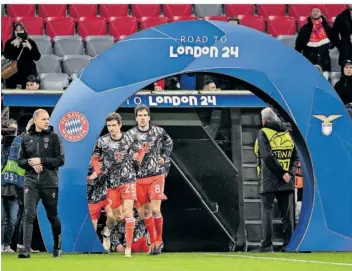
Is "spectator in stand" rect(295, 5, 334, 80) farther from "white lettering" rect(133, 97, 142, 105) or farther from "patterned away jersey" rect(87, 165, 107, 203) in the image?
"patterned away jersey" rect(87, 165, 107, 203)

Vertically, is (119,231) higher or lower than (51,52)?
lower

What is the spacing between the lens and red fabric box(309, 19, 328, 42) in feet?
51.9

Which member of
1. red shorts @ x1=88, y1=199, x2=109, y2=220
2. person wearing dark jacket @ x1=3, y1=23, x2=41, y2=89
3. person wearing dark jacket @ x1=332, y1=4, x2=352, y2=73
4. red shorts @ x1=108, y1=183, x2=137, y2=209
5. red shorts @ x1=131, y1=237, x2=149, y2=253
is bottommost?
red shorts @ x1=131, y1=237, x2=149, y2=253

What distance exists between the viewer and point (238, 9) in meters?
Answer: 18.6

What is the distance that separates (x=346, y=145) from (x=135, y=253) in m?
3.00

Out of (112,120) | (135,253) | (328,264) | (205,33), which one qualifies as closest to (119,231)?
(135,253)

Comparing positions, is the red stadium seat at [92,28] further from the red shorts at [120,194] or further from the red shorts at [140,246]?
the red shorts at [120,194]

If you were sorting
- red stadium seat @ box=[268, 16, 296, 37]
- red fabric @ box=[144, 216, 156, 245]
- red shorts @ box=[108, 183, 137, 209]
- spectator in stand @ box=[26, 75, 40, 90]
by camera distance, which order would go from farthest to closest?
1. red stadium seat @ box=[268, 16, 296, 37]
2. spectator in stand @ box=[26, 75, 40, 90]
3. red fabric @ box=[144, 216, 156, 245]
4. red shorts @ box=[108, 183, 137, 209]

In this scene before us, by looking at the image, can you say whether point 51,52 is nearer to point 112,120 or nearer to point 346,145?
point 112,120

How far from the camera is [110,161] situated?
513 inches

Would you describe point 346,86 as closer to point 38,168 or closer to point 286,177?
point 286,177

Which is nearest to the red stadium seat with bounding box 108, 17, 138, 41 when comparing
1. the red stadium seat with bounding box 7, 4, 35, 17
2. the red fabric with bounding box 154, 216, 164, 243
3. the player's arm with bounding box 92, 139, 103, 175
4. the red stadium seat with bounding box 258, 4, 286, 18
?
the red stadium seat with bounding box 7, 4, 35, 17

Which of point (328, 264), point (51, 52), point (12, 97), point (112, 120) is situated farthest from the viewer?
point (51, 52)

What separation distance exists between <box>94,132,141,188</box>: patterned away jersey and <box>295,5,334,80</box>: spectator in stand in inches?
150
